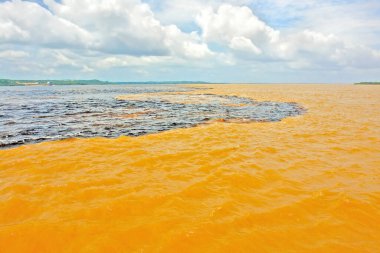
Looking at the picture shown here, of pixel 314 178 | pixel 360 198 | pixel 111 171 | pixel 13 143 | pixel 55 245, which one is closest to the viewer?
pixel 55 245

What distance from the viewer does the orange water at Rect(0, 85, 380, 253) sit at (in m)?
4.50

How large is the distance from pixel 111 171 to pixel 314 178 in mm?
5960

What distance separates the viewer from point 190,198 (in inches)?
241

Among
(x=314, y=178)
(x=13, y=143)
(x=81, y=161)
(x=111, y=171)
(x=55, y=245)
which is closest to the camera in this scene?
(x=55, y=245)

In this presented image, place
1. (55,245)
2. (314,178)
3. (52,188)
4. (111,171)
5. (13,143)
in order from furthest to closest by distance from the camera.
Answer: (13,143) < (111,171) < (314,178) < (52,188) < (55,245)

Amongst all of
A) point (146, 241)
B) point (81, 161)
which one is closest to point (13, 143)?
point (81, 161)

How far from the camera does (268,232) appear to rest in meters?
4.75

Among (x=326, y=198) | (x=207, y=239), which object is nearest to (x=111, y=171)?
(x=207, y=239)

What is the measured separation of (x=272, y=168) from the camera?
27.0 feet

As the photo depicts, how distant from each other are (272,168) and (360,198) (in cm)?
255

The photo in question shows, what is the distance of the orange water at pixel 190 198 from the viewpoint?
14.8 feet

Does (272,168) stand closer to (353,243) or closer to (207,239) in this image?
(353,243)

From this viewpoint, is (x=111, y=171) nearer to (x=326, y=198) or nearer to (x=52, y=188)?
(x=52, y=188)

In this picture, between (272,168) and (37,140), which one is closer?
(272,168)
